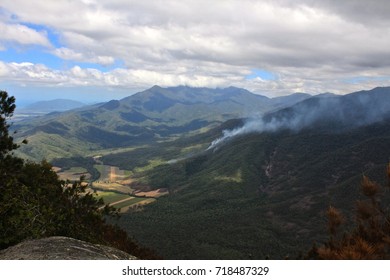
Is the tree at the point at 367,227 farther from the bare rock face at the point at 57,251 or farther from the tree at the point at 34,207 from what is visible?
the tree at the point at 34,207

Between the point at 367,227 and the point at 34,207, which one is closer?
the point at 367,227

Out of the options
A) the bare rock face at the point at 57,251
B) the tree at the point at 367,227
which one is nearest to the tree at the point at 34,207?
the bare rock face at the point at 57,251

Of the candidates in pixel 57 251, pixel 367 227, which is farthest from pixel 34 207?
pixel 367 227

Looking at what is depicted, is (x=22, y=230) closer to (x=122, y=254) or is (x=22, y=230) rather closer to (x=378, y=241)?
(x=122, y=254)

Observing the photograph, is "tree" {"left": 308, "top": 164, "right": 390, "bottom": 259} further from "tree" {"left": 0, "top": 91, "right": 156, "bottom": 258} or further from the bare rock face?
"tree" {"left": 0, "top": 91, "right": 156, "bottom": 258}

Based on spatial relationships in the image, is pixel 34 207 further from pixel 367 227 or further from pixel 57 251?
pixel 367 227

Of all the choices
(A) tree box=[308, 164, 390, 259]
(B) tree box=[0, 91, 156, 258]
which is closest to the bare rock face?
(B) tree box=[0, 91, 156, 258]
